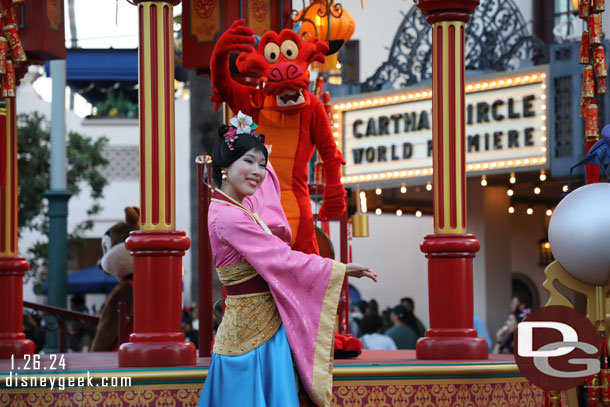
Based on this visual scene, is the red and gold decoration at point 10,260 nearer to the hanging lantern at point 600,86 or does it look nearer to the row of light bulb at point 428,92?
the hanging lantern at point 600,86

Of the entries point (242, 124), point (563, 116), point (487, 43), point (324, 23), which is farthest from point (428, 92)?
point (242, 124)

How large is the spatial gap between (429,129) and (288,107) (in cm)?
943

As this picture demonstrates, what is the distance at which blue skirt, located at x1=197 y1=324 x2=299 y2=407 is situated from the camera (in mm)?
5074

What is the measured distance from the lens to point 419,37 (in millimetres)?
15703

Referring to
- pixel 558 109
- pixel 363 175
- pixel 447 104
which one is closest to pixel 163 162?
pixel 447 104

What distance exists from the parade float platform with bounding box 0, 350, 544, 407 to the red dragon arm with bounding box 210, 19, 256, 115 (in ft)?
5.50

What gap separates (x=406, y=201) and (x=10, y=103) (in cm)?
1162

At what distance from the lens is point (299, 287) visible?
5141mm

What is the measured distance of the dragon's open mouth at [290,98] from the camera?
23.7 feet

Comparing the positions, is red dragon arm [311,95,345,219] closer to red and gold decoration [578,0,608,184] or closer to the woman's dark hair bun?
red and gold decoration [578,0,608,184]

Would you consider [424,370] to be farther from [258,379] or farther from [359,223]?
[258,379]

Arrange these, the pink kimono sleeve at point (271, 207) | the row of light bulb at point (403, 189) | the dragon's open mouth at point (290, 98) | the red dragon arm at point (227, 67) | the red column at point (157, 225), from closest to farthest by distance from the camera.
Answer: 1. the pink kimono sleeve at point (271, 207)
2. the red column at point (157, 225)
3. the red dragon arm at point (227, 67)
4. the dragon's open mouth at point (290, 98)
5. the row of light bulb at point (403, 189)

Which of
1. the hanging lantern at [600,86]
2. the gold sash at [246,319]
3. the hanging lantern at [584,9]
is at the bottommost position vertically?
the gold sash at [246,319]

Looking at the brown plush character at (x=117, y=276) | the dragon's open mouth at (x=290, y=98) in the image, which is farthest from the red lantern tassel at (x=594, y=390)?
the brown plush character at (x=117, y=276)
